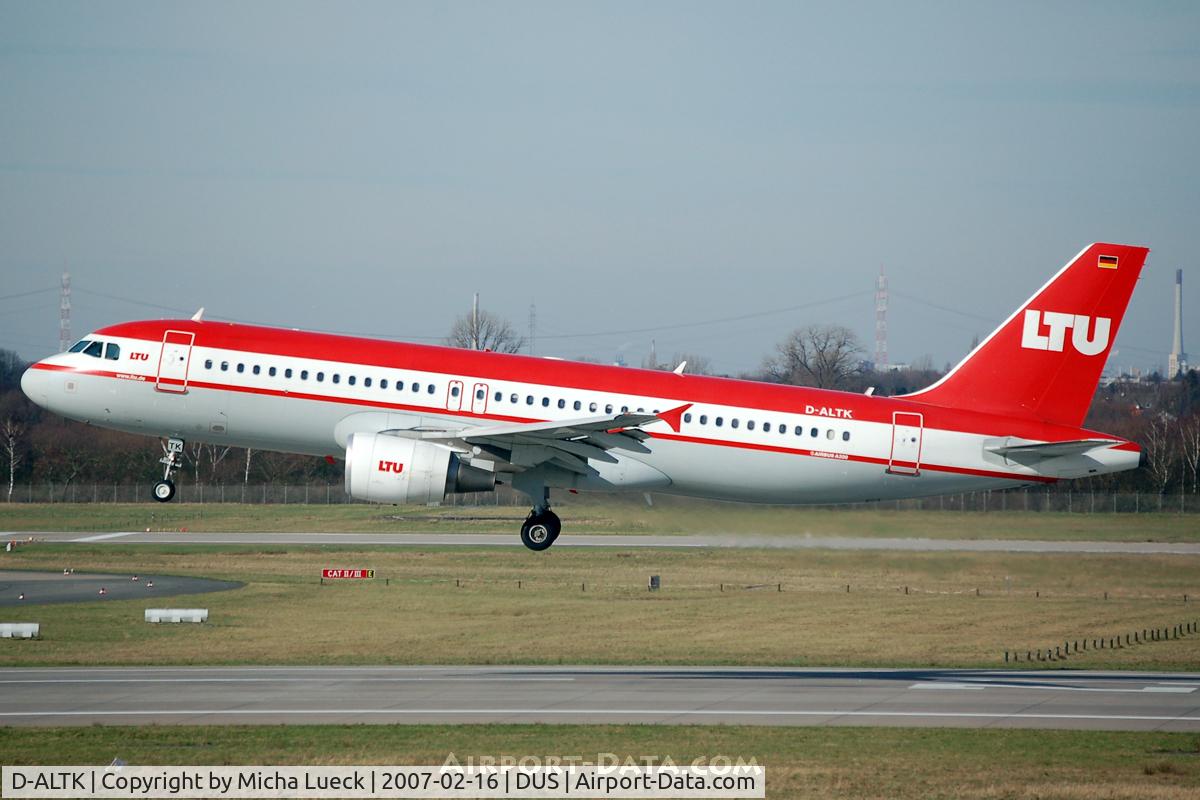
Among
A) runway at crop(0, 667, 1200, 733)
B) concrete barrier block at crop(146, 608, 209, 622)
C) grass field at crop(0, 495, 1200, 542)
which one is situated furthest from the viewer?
concrete barrier block at crop(146, 608, 209, 622)

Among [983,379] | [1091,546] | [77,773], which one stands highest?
[983,379]

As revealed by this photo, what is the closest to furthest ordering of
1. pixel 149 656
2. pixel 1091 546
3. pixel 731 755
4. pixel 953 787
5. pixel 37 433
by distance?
pixel 953 787 → pixel 731 755 → pixel 149 656 → pixel 1091 546 → pixel 37 433

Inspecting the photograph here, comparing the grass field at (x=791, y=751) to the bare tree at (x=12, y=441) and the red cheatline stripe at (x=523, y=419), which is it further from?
the bare tree at (x=12, y=441)

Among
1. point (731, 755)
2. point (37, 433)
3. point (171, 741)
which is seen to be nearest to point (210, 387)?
point (171, 741)

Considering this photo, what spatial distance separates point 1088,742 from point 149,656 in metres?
34.4

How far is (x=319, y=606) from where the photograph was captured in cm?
6359

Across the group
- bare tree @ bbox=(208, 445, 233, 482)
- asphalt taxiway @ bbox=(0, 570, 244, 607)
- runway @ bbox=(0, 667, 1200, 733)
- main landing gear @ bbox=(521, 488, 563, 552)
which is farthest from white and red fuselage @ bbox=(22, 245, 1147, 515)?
bare tree @ bbox=(208, 445, 233, 482)

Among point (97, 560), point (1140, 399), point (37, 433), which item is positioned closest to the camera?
point (97, 560)

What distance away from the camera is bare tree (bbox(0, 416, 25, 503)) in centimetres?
11213

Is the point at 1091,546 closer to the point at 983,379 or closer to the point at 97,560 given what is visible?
the point at 983,379

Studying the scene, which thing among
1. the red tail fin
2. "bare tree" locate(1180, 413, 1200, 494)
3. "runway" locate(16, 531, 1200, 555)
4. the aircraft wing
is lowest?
"runway" locate(16, 531, 1200, 555)

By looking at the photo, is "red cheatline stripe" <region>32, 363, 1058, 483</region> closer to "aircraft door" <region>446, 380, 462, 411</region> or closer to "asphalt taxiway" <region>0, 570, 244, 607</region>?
"aircraft door" <region>446, 380, 462, 411</region>

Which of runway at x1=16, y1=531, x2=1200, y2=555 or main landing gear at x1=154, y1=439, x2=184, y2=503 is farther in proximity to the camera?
runway at x1=16, y1=531, x2=1200, y2=555
